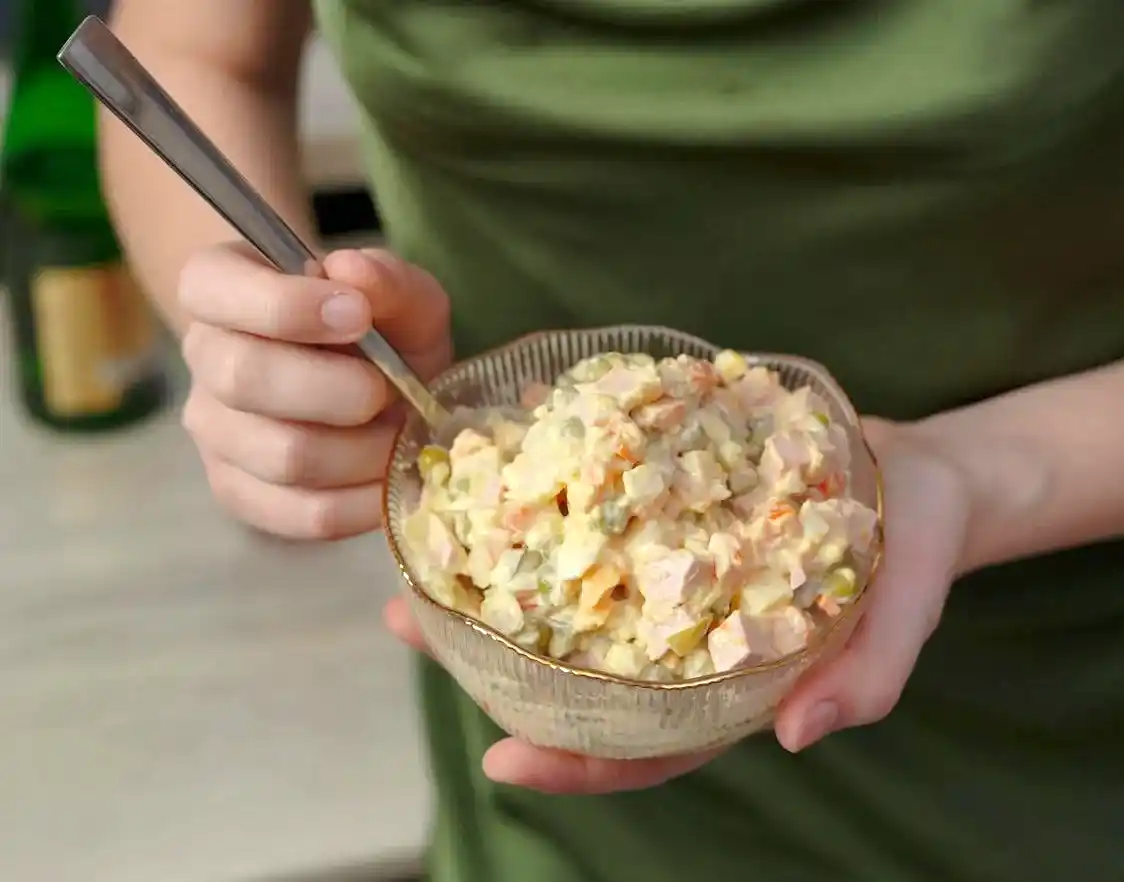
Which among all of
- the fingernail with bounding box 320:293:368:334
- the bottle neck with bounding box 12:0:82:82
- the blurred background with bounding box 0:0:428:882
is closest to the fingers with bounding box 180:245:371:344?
the fingernail with bounding box 320:293:368:334

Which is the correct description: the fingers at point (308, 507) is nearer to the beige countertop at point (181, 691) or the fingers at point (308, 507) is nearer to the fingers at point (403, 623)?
the fingers at point (403, 623)

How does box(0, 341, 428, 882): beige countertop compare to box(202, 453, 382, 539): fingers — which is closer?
box(202, 453, 382, 539): fingers

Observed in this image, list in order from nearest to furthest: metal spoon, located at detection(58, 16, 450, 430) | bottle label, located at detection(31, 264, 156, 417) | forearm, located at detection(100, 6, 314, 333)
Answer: metal spoon, located at detection(58, 16, 450, 430) → forearm, located at detection(100, 6, 314, 333) → bottle label, located at detection(31, 264, 156, 417)

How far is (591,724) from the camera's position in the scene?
1.47 feet

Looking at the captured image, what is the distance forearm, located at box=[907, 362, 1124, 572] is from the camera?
0.58 m

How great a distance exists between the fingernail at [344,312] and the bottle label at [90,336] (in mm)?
461

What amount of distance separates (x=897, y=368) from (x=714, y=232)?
130mm

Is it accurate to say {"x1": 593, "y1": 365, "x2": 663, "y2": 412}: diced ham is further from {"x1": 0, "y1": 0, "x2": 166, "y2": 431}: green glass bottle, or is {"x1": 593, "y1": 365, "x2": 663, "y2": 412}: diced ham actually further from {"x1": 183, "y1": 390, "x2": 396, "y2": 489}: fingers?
{"x1": 0, "y1": 0, "x2": 166, "y2": 431}: green glass bottle

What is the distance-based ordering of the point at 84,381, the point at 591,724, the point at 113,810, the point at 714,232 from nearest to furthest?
the point at 591,724, the point at 714,232, the point at 113,810, the point at 84,381

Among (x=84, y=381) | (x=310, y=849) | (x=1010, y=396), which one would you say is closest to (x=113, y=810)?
(x=310, y=849)

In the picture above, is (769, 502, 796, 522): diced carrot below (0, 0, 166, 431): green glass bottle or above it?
below

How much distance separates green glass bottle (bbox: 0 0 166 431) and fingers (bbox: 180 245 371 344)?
0.42 metres

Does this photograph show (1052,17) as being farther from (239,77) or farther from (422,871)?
(422,871)

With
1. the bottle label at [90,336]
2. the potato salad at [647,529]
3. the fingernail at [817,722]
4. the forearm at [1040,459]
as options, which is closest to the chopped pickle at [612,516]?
the potato salad at [647,529]
